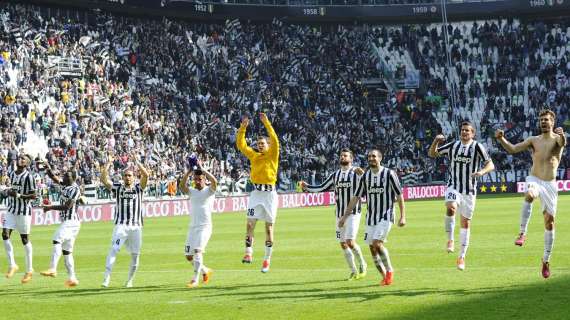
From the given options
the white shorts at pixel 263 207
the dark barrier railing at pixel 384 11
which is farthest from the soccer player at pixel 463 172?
the dark barrier railing at pixel 384 11

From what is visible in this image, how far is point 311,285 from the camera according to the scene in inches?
680

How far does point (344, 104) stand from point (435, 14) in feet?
41.4

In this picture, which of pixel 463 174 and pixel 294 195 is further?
pixel 294 195

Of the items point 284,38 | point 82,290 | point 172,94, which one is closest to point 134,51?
point 172,94

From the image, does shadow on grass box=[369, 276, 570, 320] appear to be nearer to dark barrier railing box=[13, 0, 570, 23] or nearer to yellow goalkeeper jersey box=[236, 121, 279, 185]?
yellow goalkeeper jersey box=[236, 121, 279, 185]

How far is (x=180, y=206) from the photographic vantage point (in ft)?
154

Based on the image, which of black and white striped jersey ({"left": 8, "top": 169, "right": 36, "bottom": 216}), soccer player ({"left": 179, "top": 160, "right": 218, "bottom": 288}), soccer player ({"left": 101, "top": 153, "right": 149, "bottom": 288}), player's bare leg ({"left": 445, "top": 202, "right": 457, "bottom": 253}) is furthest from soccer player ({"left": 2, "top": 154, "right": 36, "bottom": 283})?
player's bare leg ({"left": 445, "top": 202, "right": 457, "bottom": 253})

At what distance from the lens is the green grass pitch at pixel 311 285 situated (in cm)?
1396

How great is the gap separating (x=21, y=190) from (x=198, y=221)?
466 centimetres

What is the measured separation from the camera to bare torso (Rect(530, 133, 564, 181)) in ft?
51.9

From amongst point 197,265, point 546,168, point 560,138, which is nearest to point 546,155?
point 546,168

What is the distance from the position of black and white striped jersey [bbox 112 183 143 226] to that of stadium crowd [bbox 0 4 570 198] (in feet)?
82.1

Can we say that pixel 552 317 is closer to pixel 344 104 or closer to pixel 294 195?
pixel 294 195

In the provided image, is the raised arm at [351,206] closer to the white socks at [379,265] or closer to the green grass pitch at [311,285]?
the white socks at [379,265]
